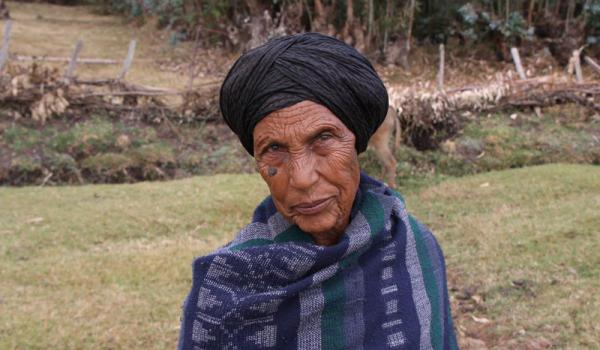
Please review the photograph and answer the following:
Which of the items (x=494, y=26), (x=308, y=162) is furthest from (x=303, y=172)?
(x=494, y=26)

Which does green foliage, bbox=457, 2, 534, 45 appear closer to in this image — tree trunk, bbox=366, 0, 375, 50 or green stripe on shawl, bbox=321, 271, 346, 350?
tree trunk, bbox=366, 0, 375, 50

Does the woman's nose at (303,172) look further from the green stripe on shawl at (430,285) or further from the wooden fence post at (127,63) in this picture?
the wooden fence post at (127,63)

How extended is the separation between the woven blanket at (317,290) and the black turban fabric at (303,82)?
24cm

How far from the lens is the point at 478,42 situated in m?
15.5

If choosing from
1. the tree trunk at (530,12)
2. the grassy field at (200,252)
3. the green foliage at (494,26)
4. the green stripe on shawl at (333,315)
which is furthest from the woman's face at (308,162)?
the tree trunk at (530,12)

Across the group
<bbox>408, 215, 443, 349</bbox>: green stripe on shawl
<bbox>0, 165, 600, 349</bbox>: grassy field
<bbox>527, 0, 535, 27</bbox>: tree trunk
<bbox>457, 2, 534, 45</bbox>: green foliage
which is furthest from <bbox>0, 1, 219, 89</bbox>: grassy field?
<bbox>408, 215, 443, 349</bbox>: green stripe on shawl

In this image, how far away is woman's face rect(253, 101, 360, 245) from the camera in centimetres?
147

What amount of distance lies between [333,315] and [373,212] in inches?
10.8

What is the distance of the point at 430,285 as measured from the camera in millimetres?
1742

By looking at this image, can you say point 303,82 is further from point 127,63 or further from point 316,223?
point 127,63

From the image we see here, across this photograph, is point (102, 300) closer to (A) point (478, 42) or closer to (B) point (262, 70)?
(B) point (262, 70)

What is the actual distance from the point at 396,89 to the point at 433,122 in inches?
37.0

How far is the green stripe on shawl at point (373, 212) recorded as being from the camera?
5.30 ft

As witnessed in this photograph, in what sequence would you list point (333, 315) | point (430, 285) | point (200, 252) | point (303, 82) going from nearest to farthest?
1. point (303, 82)
2. point (333, 315)
3. point (430, 285)
4. point (200, 252)
